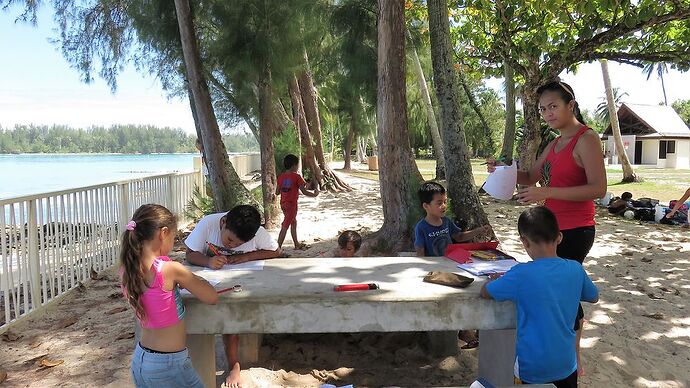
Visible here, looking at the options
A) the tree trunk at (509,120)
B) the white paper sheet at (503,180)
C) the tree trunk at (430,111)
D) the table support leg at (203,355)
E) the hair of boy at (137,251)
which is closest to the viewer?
the hair of boy at (137,251)

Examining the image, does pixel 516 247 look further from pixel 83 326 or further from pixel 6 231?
pixel 6 231

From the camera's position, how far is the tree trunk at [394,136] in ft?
21.6

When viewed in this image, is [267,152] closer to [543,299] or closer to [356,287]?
[356,287]

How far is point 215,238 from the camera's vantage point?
137 inches

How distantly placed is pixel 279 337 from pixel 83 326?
1.88 m

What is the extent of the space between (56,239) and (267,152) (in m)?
5.11

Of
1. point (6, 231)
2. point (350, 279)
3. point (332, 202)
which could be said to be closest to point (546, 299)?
point (350, 279)

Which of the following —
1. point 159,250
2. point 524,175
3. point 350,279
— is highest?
point 524,175

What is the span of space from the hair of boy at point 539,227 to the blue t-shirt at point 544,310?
0.10 meters

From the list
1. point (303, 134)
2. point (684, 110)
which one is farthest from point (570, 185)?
point (684, 110)

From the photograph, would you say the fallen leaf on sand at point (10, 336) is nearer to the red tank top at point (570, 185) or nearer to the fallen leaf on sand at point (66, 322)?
the fallen leaf on sand at point (66, 322)

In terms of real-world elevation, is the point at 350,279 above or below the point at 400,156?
below

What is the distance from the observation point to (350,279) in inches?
107

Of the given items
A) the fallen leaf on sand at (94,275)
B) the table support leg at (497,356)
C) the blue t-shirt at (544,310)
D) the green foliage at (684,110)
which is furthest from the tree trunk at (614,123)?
the green foliage at (684,110)
